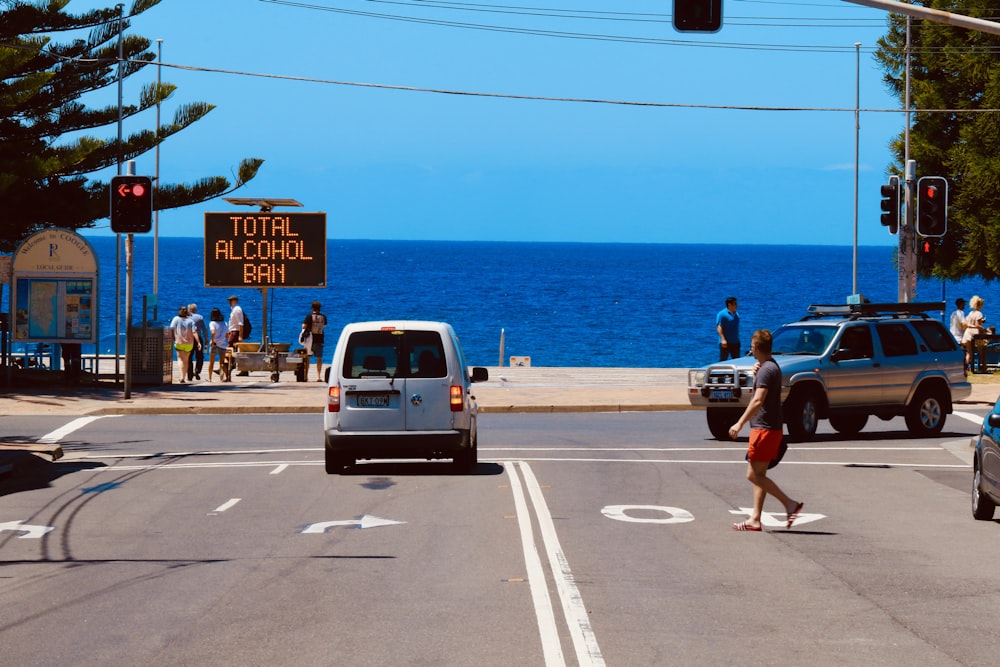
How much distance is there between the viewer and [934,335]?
23.8 meters

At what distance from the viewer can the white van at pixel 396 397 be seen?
17250 mm

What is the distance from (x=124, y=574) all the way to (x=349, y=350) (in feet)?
22.5

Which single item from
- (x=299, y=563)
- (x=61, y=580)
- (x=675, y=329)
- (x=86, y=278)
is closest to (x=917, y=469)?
(x=299, y=563)

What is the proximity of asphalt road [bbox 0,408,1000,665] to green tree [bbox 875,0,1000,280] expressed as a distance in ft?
86.1

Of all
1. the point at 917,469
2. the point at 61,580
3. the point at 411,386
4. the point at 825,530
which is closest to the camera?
the point at 61,580

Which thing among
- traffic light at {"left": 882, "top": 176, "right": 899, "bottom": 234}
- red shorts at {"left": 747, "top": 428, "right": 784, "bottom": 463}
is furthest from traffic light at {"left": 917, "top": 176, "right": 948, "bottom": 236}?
red shorts at {"left": 747, "top": 428, "right": 784, "bottom": 463}

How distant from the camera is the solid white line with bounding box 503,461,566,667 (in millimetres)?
7941

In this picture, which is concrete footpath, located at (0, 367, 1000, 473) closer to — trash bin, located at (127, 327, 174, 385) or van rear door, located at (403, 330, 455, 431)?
trash bin, located at (127, 327, 174, 385)

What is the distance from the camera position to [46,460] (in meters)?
19.7

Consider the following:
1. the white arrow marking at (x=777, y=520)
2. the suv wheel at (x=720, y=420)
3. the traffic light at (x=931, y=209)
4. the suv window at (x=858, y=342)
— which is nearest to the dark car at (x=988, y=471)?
the white arrow marking at (x=777, y=520)

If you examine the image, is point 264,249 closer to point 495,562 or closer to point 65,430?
point 65,430

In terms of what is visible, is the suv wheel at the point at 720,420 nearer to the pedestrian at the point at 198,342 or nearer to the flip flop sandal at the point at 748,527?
the flip flop sandal at the point at 748,527

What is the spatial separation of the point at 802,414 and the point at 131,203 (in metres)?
12.8

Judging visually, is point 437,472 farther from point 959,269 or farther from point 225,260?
point 959,269
